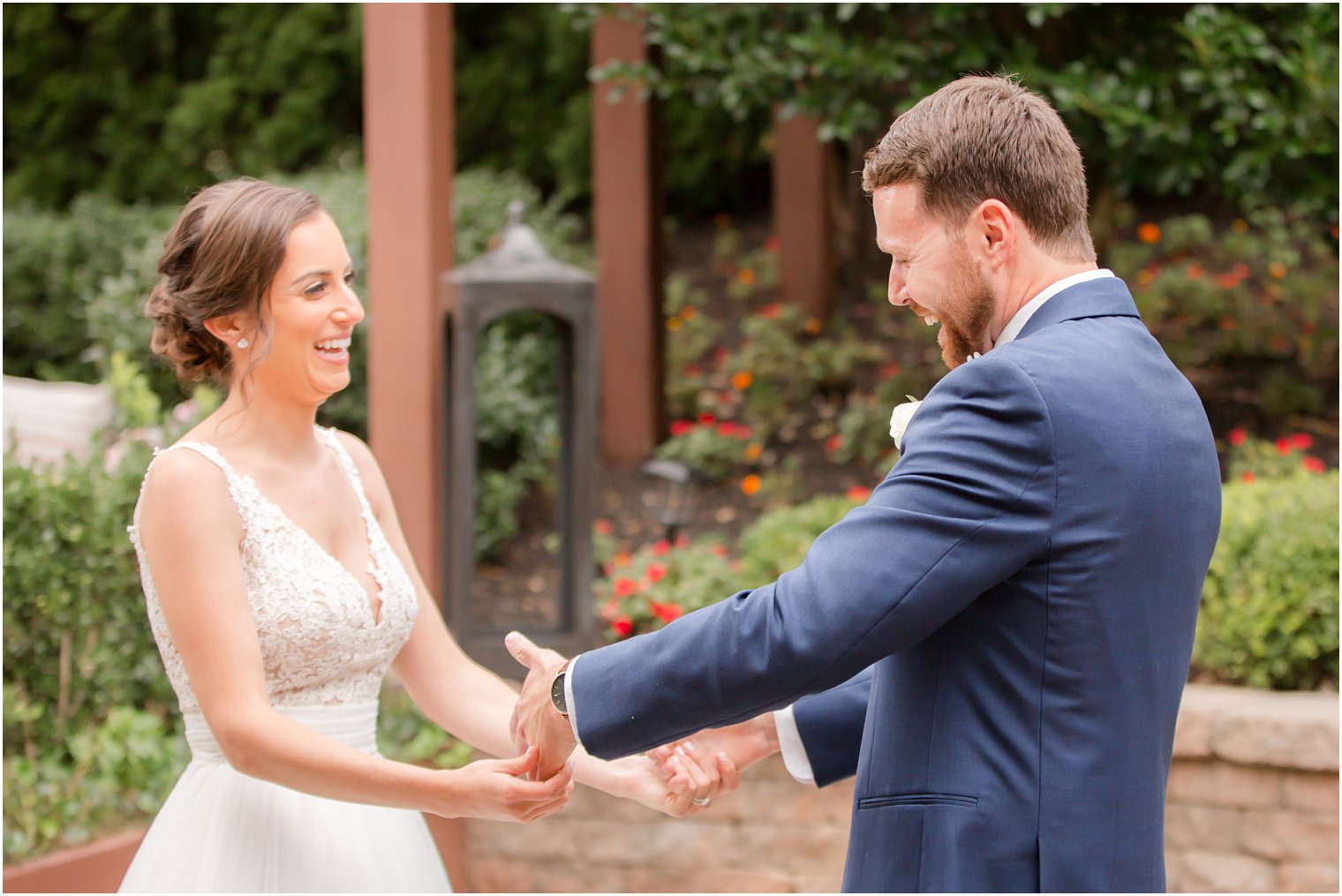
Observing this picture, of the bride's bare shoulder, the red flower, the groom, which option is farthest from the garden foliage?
the bride's bare shoulder

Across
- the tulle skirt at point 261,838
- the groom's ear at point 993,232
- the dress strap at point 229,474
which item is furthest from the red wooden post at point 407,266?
the groom's ear at point 993,232

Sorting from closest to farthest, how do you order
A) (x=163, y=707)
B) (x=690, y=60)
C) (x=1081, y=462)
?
1. (x=1081, y=462)
2. (x=163, y=707)
3. (x=690, y=60)

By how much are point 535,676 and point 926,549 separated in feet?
2.76

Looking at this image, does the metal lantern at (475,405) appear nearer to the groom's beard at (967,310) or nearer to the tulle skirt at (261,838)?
the tulle skirt at (261,838)

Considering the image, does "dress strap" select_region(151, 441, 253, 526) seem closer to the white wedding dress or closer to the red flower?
the white wedding dress

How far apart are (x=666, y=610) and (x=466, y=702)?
2.18 m

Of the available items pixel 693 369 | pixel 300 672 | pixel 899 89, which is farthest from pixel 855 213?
pixel 300 672

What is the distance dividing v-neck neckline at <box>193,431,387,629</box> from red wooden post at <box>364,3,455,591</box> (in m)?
2.49

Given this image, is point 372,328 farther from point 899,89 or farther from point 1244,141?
point 1244,141

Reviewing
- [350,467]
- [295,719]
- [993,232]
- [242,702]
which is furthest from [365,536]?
[993,232]

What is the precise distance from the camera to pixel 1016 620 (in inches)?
71.0

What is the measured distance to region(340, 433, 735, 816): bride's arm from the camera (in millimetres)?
2646

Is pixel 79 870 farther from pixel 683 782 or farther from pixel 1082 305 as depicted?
pixel 1082 305

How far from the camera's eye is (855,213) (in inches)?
406
